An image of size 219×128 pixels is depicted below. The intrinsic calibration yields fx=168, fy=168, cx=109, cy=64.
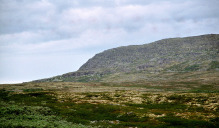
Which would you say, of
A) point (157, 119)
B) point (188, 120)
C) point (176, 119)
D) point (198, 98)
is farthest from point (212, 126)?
point (198, 98)

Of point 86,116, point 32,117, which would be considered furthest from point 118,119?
point 32,117

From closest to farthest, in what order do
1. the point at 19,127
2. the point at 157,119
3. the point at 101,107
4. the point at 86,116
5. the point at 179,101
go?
1. the point at 19,127
2. the point at 157,119
3. the point at 86,116
4. the point at 101,107
5. the point at 179,101

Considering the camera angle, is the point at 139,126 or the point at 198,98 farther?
the point at 198,98

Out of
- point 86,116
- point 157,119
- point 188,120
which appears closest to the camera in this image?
point 188,120

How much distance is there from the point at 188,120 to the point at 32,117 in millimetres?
26807

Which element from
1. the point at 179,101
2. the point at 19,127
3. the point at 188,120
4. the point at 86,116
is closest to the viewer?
the point at 19,127

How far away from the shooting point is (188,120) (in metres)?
30.3

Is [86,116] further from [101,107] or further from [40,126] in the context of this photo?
[40,126]

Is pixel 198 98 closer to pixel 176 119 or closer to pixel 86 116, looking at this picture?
pixel 176 119

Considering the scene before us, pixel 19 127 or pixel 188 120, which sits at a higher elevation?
pixel 19 127

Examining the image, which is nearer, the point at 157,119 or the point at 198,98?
the point at 157,119

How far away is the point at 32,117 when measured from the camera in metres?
26.8

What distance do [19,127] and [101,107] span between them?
26.1 metres

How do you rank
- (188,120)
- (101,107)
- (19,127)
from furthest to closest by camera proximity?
1. (101,107)
2. (188,120)
3. (19,127)
